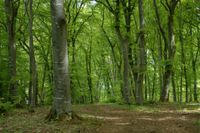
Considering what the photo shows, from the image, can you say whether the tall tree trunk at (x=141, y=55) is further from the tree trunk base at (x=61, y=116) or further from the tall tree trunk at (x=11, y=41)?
the tree trunk base at (x=61, y=116)

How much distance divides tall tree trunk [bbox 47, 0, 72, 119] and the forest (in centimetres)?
3

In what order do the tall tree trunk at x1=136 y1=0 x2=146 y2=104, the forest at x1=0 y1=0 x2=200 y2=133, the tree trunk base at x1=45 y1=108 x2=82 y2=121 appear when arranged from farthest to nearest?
the tall tree trunk at x1=136 y1=0 x2=146 y2=104, the forest at x1=0 y1=0 x2=200 y2=133, the tree trunk base at x1=45 y1=108 x2=82 y2=121

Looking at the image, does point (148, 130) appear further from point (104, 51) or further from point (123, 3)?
point (104, 51)

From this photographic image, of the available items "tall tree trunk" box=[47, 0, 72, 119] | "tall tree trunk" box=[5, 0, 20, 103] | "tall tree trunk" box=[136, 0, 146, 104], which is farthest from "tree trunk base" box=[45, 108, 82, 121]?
"tall tree trunk" box=[136, 0, 146, 104]

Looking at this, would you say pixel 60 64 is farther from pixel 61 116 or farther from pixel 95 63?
pixel 95 63

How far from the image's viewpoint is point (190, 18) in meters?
26.9

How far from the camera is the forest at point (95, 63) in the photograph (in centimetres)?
930

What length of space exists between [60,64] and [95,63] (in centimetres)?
3202

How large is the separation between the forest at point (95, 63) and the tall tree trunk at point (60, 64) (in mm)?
31

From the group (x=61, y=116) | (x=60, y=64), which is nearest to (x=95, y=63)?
(x=60, y=64)

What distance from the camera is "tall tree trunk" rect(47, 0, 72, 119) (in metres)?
9.26

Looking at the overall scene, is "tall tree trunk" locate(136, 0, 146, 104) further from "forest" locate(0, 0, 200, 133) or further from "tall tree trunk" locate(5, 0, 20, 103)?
"tall tree trunk" locate(5, 0, 20, 103)

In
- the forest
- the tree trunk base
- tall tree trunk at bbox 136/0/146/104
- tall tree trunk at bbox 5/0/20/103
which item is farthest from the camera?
tall tree trunk at bbox 136/0/146/104

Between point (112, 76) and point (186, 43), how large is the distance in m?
12.3
